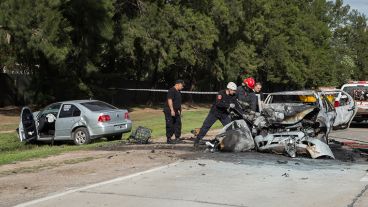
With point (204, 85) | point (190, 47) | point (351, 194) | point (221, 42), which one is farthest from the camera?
point (204, 85)

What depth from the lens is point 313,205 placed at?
7215mm

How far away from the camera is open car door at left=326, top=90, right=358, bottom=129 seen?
57.7 ft

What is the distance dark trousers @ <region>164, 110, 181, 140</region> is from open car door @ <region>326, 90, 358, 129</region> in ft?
17.1

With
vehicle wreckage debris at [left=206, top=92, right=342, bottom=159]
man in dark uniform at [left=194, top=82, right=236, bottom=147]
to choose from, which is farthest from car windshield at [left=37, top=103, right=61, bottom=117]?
vehicle wreckage debris at [left=206, top=92, right=342, bottom=159]

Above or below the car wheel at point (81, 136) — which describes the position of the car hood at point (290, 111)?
above

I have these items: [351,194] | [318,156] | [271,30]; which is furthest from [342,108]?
[271,30]

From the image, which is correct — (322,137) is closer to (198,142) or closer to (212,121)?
(212,121)

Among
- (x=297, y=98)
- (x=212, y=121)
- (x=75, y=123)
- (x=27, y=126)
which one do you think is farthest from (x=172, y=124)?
(x=27, y=126)

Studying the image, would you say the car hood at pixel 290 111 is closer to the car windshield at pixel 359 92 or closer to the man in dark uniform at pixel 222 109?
the man in dark uniform at pixel 222 109

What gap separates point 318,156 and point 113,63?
2678 cm

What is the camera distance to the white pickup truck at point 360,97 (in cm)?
2219

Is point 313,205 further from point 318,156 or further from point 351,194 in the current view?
point 318,156

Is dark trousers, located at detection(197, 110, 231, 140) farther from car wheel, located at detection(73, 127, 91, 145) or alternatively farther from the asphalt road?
car wheel, located at detection(73, 127, 91, 145)

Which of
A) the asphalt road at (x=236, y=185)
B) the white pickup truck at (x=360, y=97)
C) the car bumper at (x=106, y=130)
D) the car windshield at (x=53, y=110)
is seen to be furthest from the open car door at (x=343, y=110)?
the car windshield at (x=53, y=110)
